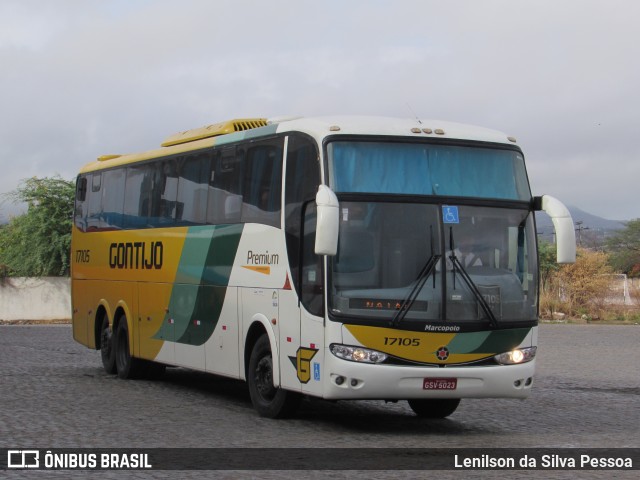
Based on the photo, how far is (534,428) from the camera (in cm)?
1430

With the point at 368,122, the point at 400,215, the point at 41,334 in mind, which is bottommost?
the point at 41,334

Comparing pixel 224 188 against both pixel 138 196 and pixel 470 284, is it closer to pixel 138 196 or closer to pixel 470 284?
pixel 138 196

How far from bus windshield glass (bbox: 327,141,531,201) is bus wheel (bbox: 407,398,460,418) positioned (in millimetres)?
2789

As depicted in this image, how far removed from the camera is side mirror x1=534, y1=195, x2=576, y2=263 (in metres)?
13.5

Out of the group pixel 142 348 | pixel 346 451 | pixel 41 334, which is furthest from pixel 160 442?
pixel 41 334

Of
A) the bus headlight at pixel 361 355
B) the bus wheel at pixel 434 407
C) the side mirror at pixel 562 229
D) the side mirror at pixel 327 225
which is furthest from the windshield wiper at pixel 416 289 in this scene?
the bus wheel at pixel 434 407

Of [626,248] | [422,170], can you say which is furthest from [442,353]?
[626,248]

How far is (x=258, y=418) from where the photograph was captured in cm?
1483

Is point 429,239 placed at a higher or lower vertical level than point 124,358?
higher

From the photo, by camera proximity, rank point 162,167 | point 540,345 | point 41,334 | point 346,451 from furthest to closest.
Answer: point 41,334 < point 540,345 < point 162,167 < point 346,451

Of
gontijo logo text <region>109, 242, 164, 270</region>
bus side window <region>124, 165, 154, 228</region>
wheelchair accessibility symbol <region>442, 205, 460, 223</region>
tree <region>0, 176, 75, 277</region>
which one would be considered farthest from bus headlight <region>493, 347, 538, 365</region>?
tree <region>0, 176, 75, 277</region>

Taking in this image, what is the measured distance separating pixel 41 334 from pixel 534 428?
2250cm

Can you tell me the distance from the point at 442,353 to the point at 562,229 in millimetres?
1913

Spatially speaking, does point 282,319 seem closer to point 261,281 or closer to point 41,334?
point 261,281
